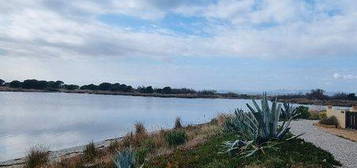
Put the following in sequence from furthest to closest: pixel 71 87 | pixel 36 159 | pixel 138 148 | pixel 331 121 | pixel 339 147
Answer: pixel 71 87 → pixel 331 121 → pixel 138 148 → pixel 36 159 → pixel 339 147

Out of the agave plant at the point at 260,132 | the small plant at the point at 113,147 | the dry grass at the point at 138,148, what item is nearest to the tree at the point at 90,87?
the dry grass at the point at 138,148

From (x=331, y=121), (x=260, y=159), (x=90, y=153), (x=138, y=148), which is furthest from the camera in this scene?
(x=331, y=121)

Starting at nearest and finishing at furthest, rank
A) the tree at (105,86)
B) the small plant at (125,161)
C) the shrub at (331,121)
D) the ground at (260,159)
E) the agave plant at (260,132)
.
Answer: the small plant at (125,161) < the ground at (260,159) < the agave plant at (260,132) < the shrub at (331,121) < the tree at (105,86)

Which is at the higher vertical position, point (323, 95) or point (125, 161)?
point (323, 95)

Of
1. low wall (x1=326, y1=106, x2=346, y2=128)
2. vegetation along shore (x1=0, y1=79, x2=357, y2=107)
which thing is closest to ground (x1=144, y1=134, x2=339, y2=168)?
low wall (x1=326, y1=106, x2=346, y2=128)

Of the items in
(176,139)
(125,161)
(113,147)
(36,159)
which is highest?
(125,161)

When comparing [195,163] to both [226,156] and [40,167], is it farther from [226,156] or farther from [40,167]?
[40,167]

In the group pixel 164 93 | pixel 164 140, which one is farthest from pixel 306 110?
pixel 164 93

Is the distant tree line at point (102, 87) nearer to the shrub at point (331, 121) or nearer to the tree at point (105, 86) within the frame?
the tree at point (105, 86)

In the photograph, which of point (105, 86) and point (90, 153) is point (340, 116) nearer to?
point (90, 153)

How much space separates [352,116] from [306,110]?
10.0 metres

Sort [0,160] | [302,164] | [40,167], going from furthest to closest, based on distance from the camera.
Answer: [0,160] → [40,167] → [302,164]

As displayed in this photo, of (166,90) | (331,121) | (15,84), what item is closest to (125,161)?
(331,121)

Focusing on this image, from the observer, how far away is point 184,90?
128250 millimetres
